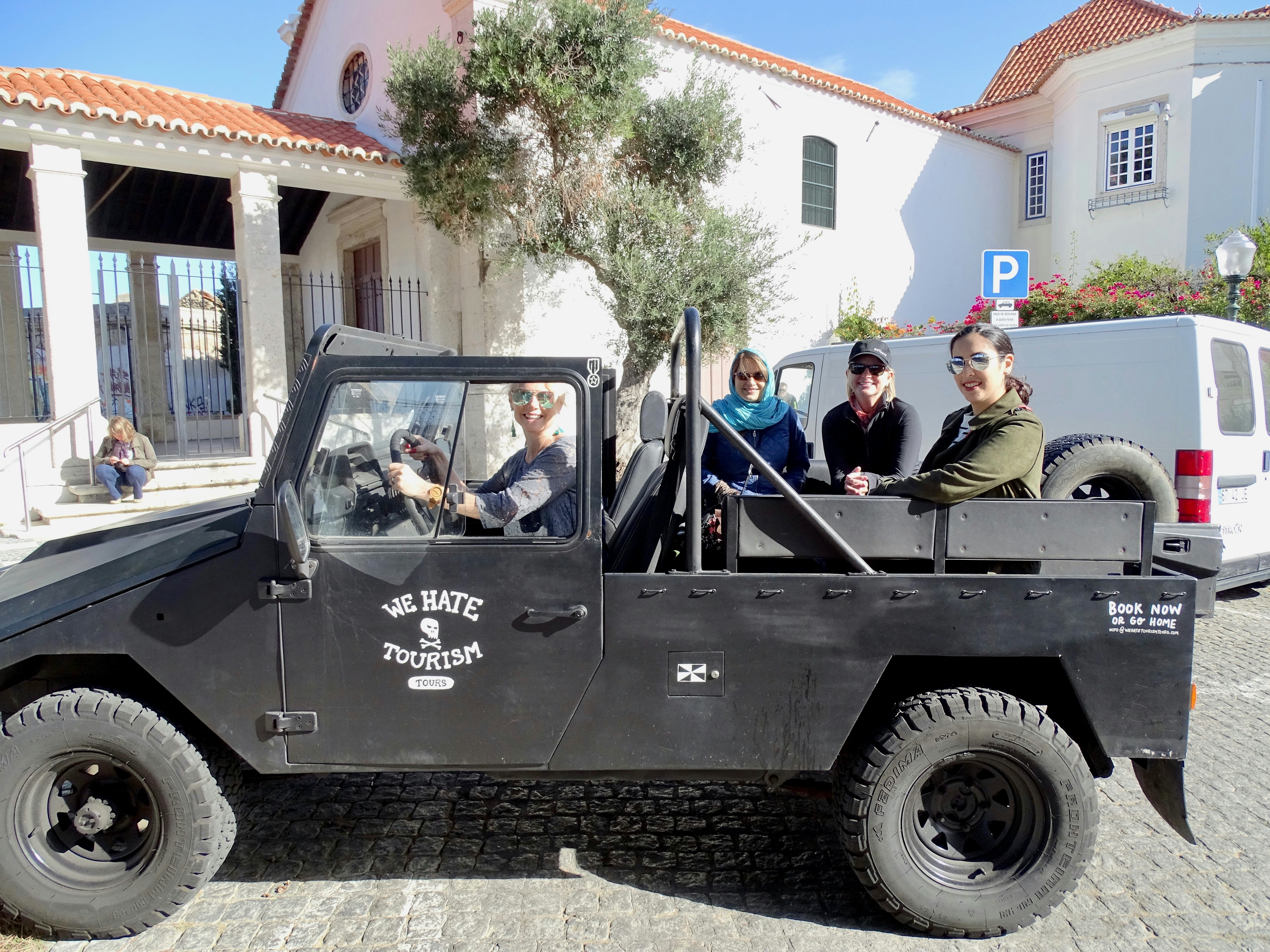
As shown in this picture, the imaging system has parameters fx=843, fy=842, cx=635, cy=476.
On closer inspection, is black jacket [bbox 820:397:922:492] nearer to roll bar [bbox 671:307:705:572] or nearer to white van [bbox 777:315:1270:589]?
white van [bbox 777:315:1270:589]

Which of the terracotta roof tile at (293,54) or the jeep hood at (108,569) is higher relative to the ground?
the terracotta roof tile at (293,54)

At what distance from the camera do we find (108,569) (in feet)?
8.82

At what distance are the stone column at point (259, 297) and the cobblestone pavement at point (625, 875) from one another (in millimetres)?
8400

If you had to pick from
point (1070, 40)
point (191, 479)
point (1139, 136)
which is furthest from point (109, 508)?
point (1070, 40)

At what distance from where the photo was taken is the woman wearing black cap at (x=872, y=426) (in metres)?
3.83

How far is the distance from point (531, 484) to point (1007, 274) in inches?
256

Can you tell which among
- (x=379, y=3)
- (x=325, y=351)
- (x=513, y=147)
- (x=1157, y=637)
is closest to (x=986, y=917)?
(x=1157, y=637)

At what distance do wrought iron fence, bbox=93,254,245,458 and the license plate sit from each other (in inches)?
439

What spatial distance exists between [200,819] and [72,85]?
11306mm

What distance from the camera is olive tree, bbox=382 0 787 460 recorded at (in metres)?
9.64

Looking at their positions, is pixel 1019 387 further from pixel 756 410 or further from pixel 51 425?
pixel 51 425

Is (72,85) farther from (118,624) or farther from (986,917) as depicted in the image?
(986,917)

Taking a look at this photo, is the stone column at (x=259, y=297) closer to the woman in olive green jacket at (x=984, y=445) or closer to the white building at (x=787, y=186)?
the white building at (x=787, y=186)

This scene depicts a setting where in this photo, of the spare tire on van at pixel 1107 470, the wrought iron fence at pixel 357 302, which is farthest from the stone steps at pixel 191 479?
the spare tire on van at pixel 1107 470
